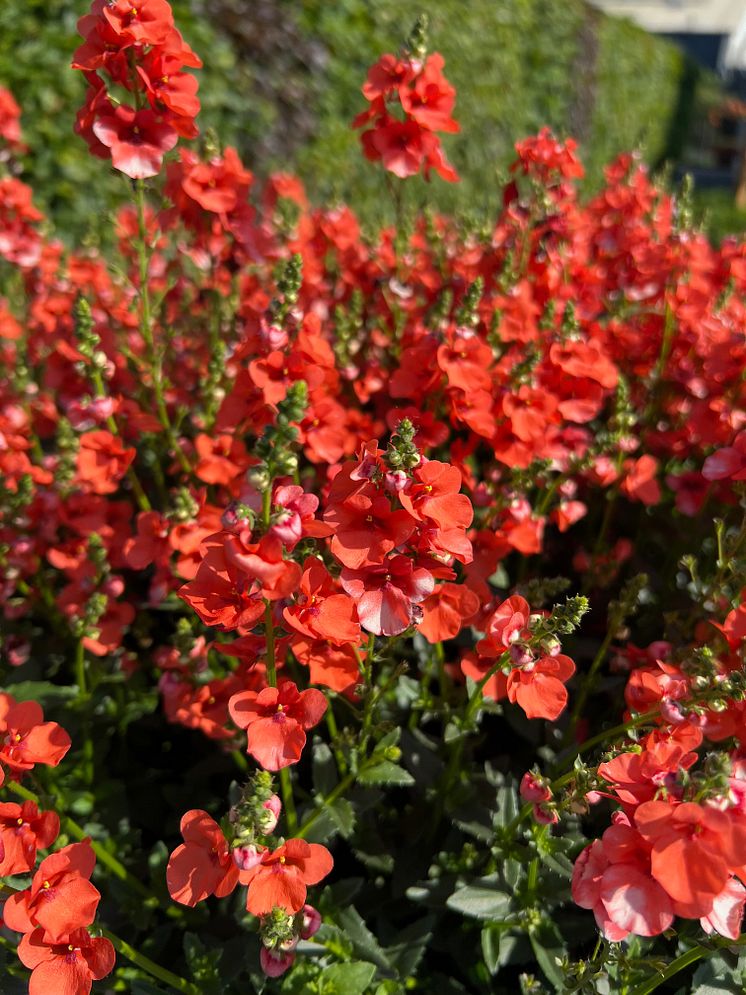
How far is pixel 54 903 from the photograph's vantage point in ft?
4.35

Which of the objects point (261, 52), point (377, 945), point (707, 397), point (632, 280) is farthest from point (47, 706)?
point (261, 52)

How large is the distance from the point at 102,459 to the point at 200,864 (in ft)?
3.80

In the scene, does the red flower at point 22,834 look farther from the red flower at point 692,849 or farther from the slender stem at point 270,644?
the red flower at point 692,849

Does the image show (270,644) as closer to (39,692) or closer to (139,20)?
(39,692)

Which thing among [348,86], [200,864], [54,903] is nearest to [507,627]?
[200,864]

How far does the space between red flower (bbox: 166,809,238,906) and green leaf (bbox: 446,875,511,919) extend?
1.68ft

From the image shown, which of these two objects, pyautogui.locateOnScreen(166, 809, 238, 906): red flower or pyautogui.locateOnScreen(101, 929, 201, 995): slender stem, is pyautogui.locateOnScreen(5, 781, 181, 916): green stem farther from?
pyautogui.locateOnScreen(166, 809, 238, 906): red flower

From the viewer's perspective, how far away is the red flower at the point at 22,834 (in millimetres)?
1379

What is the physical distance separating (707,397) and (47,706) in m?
2.19

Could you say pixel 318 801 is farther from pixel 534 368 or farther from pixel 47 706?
pixel 534 368

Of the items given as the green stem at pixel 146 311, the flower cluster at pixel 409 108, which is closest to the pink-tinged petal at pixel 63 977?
the green stem at pixel 146 311

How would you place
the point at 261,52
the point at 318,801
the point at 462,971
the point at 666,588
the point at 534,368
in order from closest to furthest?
the point at 318,801 → the point at 462,971 → the point at 534,368 → the point at 666,588 → the point at 261,52

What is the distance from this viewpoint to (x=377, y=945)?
5.76 ft

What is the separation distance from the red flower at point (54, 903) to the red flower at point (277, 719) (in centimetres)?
36
